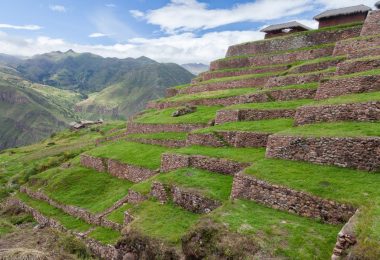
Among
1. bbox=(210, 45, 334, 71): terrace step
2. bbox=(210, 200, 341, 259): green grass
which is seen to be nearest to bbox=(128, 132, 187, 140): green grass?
bbox=(210, 200, 341, 259): green grass

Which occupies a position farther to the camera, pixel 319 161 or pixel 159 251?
Result: pixel 319 161

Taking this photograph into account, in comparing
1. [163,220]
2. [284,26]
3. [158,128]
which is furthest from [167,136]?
[284,26]

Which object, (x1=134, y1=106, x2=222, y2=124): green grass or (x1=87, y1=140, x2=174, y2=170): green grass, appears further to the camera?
(x1=134, y1=106, x2=222, y2=124): green grass

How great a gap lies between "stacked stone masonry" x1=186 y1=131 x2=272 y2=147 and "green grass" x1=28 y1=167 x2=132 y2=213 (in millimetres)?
6680

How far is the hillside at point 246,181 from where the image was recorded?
36.6 feet

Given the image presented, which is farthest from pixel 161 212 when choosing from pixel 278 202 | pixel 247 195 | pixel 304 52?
pixel 304 52

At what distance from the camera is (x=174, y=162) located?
21031mm

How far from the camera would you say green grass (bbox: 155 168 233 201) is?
52.3 ft

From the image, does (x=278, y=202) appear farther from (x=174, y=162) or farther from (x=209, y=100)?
(x=209, y=100)

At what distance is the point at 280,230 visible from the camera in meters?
11.3

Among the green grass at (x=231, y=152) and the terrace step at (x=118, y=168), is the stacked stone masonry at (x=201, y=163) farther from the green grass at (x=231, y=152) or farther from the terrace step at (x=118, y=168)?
the terrace step at (x=118, y=168)

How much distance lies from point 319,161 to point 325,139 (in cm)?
103

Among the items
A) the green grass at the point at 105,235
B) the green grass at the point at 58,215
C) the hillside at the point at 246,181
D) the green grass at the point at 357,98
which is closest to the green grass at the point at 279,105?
the hillside at the point at 246,181

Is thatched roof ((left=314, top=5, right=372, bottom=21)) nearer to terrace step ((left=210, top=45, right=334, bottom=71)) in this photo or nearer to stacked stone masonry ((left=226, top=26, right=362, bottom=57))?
stacked stone masonry ((left=226, top=26, right=362, bottom=57))
